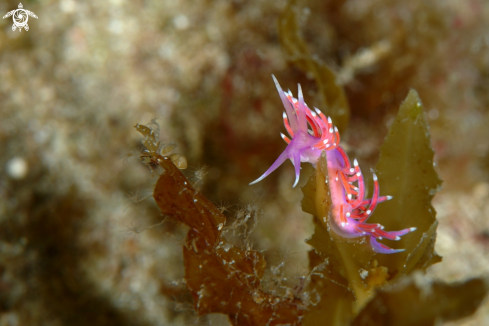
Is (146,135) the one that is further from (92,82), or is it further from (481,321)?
(481,321)

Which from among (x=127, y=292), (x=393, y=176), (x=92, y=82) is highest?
(x=92, y=82)

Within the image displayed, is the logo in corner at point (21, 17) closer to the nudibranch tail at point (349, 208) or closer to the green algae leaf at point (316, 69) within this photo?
the green algae leaf at point (316, 69)

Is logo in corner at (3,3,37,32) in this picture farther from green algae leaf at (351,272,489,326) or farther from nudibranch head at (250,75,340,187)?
green algae leaf at (351,272,489,326)

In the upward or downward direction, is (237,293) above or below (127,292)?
below

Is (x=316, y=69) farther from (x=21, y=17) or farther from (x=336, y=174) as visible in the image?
(x=21, y=17)

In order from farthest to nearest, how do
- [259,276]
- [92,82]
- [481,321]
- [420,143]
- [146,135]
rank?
[92,82] → [481,321] → [420,143] → [259,276] → [146,135]

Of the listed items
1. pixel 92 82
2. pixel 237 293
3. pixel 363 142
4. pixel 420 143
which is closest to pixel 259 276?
pixel 237 293

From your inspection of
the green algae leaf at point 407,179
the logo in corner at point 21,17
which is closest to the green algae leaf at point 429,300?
the green algae leaf at point 407,179

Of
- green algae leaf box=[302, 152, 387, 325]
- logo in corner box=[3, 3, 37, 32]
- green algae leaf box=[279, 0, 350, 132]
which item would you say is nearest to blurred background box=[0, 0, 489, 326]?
logo in corner box=[3, 3, 37, 32]
